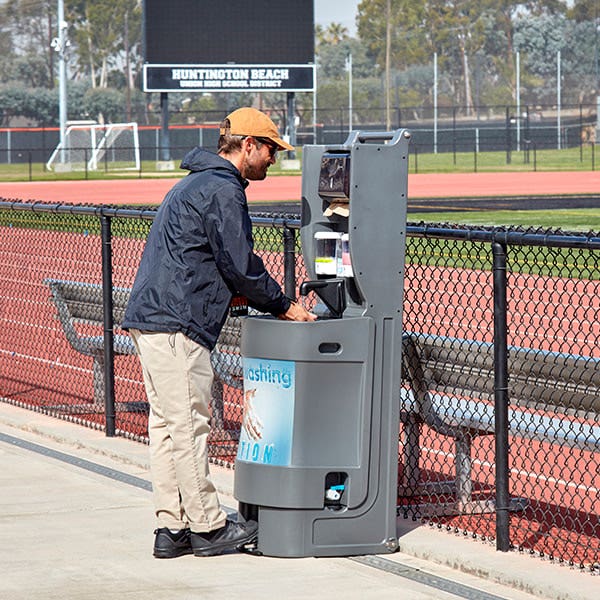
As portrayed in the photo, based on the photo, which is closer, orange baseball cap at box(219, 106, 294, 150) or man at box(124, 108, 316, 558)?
man at box(124, 108, 316, 558)

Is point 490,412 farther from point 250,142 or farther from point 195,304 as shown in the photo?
point 250,142

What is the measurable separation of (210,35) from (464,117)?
55393 millimetres

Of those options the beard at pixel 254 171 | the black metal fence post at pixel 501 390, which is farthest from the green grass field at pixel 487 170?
the beard at pixel 254 171

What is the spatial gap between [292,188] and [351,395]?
3828 cm

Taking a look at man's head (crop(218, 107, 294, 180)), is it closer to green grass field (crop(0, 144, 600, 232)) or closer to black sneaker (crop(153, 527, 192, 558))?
black sneaker (crop(153, 527, 192, 558))

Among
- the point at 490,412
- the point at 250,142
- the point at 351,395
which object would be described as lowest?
the point at 490,412

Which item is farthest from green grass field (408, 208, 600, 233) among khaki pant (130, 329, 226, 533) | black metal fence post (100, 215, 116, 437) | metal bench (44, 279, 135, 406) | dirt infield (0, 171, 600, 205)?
khaki pant (130, 329, 226, 533)

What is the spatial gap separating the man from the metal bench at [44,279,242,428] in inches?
86.0

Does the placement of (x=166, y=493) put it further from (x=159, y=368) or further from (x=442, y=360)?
(x=442, y=360)

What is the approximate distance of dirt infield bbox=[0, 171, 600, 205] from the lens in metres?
38.9

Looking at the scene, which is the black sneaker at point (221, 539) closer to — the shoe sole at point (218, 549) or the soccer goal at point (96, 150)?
the shoe sole at point (218, 549)

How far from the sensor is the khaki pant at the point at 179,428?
243 inches

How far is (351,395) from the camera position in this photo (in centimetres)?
625

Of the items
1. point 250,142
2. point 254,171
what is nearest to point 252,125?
point 250,142
